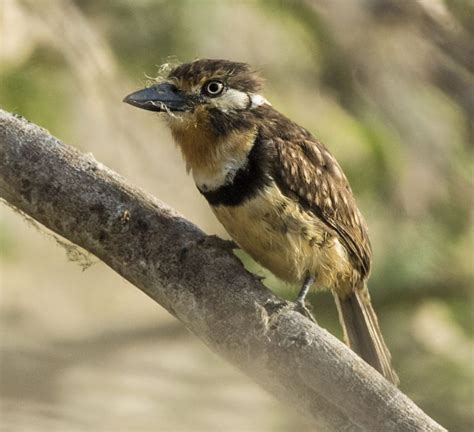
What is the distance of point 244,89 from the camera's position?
9.86ft

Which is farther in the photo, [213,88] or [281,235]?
[213,88]

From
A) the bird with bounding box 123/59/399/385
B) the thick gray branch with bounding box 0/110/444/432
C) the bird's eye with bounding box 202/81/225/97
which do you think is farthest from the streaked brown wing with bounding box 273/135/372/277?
the thick gray branch with bounding box 0/110/444/432

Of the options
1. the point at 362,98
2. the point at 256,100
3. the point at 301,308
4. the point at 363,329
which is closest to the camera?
the point at 301,308

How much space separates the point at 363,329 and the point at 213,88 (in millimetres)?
871

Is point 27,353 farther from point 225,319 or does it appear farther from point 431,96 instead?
point 225,319

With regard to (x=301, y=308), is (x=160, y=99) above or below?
above

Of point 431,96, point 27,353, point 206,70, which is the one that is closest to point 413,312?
point 431,96

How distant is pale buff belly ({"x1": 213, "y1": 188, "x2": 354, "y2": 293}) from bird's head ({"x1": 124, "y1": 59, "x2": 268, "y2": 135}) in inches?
9.3

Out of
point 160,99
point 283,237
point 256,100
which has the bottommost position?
point 283,237

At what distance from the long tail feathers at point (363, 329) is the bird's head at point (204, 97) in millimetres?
683

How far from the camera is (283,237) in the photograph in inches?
111

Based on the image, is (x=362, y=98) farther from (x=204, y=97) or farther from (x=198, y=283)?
(x=198, y=283)

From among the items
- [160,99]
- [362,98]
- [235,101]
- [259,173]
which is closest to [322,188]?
[259,173]

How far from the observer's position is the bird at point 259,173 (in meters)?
2.81
